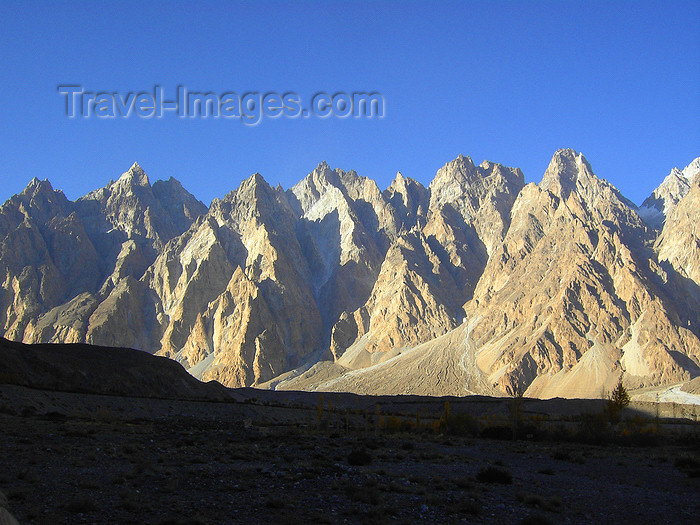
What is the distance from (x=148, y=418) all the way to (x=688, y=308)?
167 meters

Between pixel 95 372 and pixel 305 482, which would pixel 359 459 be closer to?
pixel 305 482

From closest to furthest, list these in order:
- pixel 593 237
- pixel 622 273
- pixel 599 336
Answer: pixel 599 336 < pixel 622 273 < pixel 593 237

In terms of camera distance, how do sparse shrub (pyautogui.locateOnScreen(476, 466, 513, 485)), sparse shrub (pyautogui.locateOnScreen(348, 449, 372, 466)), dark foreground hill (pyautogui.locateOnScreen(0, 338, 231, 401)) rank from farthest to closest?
1. dark foreground hill (pyautogui.locateOnScreen(0, 338, 231, 401))
2. sparse shrub (pyautogui.locateOnScreen(348, 449, 372, 466))
3. sparse shrub (pyautogui.locateOnScreen(476, 466, 513, 485))

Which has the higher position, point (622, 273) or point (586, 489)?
point (622, 273)

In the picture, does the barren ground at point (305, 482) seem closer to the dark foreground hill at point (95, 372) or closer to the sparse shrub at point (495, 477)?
the sparse shrub at point (495, 477)

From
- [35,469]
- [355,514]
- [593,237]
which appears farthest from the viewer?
[593,237]

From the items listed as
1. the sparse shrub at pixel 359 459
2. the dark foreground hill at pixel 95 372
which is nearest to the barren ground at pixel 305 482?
the sparse shrub at pixel 359 459

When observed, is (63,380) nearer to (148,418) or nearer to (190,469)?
(148,418)

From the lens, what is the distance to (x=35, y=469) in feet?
54.8

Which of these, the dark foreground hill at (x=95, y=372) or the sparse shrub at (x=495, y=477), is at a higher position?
the dark foreground hill at (x=95, y=372)

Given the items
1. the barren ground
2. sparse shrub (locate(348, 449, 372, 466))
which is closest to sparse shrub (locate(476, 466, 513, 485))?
the barren ground

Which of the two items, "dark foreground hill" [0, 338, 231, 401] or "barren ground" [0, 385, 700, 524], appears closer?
"barren ground" [0, 385, 700, 524]

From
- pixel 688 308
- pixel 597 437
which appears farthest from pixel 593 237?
pixel 597 437

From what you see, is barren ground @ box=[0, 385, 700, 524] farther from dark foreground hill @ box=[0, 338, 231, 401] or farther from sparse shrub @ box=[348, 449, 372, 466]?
dark foreground hill @ box=[0, 338, 231, 401]
